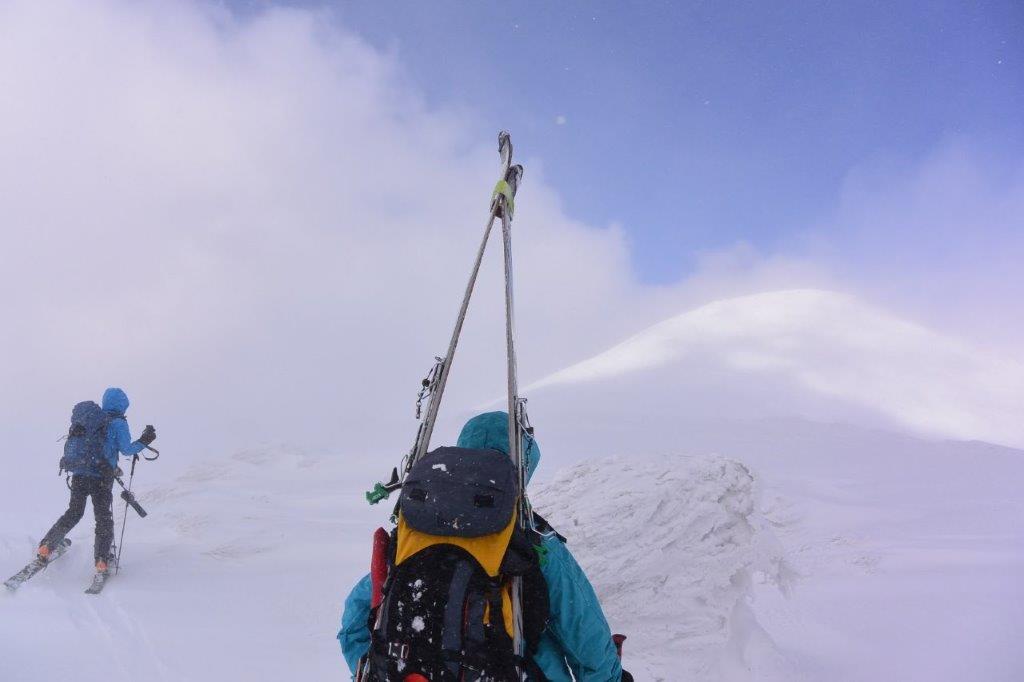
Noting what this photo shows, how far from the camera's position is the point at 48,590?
16.9 ft

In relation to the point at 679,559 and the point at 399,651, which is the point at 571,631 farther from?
the point at 679,559

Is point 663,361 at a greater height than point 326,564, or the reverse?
point 663,361

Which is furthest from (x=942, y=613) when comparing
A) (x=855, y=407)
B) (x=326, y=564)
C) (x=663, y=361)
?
(x=663, y=361)

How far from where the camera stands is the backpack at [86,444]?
→ 5828 mm

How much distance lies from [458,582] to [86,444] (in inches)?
231

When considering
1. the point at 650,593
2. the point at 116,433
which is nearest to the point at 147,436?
the point at 116,433

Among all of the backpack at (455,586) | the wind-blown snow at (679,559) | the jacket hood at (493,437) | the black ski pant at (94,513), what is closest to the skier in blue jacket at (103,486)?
the black ski pant at (94,513)

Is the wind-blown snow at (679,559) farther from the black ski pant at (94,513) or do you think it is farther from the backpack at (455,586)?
the black ski pant at (94,513)

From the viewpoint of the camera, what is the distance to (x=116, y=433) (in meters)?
5.96

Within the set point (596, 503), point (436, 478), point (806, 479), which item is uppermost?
point (436, 478)

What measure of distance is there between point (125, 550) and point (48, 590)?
5.02 ft

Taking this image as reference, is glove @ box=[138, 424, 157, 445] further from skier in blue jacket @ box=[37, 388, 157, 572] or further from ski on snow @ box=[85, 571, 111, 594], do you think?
ski on snow @ box=[85, 571, 111, 594]

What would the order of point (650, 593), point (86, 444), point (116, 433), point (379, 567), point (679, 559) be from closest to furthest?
1. point (379, 567)
2. point (650, 593)
3. point (679, 559)
4. point (86, 444)
5. point (116, 433)

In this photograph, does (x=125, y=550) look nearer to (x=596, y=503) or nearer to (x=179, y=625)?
(x=179, y=625)
